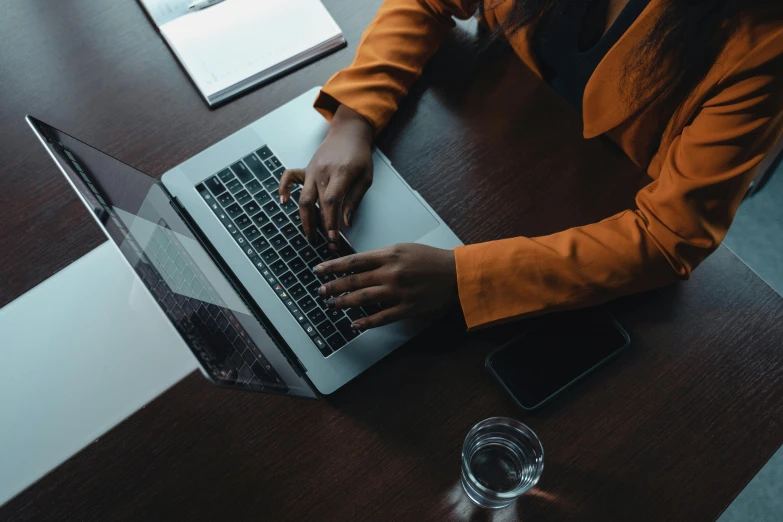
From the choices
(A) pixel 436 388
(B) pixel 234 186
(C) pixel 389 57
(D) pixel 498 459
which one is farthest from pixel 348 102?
(D) pixel 498 459

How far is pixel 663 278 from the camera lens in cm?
82

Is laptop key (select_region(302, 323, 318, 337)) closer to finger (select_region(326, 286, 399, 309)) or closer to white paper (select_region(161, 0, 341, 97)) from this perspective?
finger (select_region(326, 286, 399, 309))

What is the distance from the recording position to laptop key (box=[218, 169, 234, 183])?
879 millimetres

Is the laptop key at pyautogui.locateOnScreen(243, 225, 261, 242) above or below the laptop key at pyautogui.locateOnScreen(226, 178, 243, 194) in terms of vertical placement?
below

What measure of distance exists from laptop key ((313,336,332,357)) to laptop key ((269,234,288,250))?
14 centimetres

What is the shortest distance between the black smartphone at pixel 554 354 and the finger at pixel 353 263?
191mm

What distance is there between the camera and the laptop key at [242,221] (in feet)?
2.82

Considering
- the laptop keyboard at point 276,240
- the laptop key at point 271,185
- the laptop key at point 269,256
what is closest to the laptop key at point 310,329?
the laptop keyboard at point 276,240

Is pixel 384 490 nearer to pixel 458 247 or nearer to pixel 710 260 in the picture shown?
pixel 458 247

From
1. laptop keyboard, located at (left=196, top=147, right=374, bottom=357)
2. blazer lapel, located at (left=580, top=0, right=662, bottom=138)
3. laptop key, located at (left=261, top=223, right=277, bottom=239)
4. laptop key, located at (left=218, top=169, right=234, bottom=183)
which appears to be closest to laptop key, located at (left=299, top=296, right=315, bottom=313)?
laptop keyboard, located at (left=196, top=147, right=374, bottom=357)

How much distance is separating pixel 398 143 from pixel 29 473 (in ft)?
2.11

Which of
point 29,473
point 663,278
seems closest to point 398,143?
point 663,278

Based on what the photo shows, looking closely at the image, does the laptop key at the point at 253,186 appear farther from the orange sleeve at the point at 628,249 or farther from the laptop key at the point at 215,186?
the orange sleeve at the point at 628,249

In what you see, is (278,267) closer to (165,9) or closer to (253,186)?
(253,186)
